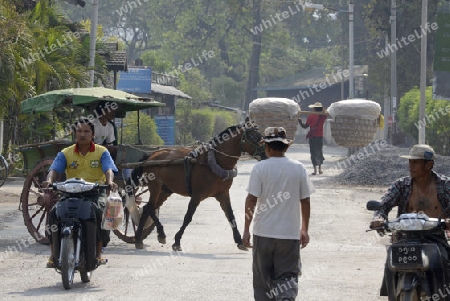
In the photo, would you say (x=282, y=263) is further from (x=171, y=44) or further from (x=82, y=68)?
(x=171, y=44)

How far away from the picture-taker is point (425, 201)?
28.2 ft

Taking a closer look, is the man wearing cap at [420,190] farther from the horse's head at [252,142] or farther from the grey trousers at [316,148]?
the grey trousers at [316,148]

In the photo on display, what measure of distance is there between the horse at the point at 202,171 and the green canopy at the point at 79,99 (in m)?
1.05

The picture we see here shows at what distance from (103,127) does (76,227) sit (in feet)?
17.6

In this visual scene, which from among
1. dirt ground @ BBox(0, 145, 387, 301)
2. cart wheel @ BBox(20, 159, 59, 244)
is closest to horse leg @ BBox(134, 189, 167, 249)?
dirt ground @ BBox(0, 145, 387, 301)

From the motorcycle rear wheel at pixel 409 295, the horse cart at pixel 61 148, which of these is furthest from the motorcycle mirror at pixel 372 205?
the horse cart at pixel 61 148

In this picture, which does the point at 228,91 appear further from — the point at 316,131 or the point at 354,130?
the point at 354,130

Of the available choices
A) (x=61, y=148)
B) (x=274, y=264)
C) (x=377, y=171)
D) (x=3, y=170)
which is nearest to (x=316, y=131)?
(x=377, y=171)

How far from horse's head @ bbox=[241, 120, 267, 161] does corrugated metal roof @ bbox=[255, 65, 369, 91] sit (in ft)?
197

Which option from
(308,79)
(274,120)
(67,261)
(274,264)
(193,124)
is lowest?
(67,261)

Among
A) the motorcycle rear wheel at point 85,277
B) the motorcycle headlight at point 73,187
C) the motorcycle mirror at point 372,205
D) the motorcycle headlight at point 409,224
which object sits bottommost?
the motorcycle rear wheel at point 85,277

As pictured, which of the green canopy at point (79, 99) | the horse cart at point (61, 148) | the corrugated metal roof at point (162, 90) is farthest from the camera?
the corrugated metal roof at point (162, 90)

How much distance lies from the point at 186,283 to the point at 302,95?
67.2 m

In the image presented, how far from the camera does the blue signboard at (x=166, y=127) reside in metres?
54.8
